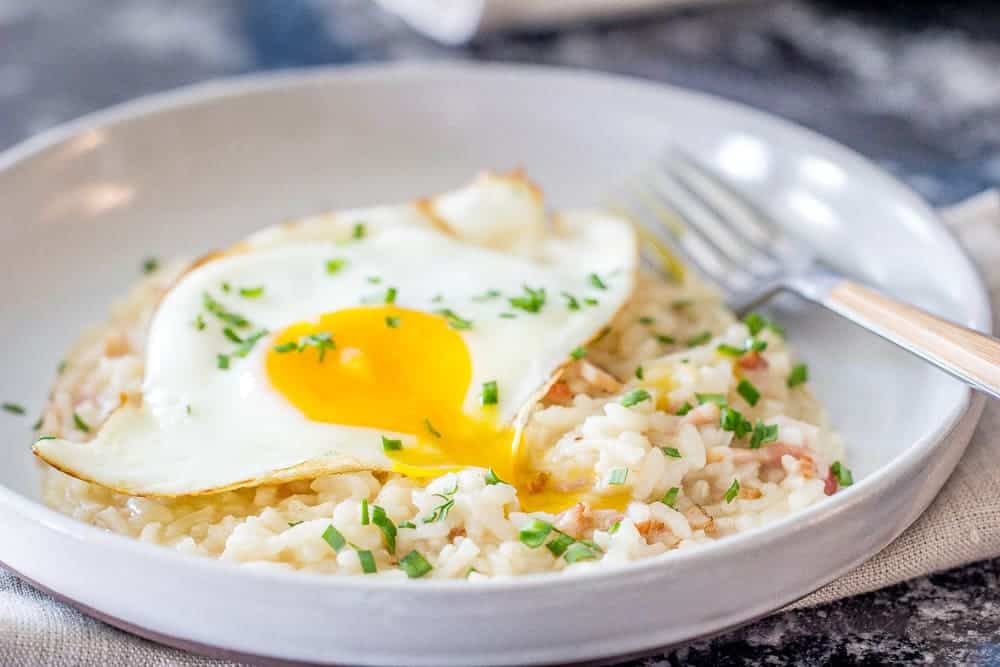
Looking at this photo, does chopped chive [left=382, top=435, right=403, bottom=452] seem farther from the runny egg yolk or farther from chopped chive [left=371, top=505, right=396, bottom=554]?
chopped chive [left=371, top=505, right=396, bottom=554]

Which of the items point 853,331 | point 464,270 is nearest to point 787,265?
point 853,331

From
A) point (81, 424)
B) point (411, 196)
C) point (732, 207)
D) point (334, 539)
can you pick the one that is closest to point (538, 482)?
point (334, 539)

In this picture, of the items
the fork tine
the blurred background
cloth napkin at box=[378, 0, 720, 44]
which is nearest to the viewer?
the fork tine

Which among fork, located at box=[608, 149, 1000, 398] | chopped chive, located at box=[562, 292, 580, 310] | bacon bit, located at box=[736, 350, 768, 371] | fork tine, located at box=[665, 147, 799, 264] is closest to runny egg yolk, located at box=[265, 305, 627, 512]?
chopped chive, located at box=[562, 292, 580, 310]

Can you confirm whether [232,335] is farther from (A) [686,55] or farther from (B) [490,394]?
(A) [686,55]

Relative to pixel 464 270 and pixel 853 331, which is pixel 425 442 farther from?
pixel 853 331
